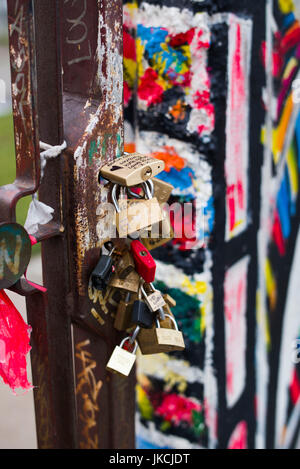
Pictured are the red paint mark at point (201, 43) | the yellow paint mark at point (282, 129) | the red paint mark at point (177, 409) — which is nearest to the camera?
the red paint mark at point (201, 43)

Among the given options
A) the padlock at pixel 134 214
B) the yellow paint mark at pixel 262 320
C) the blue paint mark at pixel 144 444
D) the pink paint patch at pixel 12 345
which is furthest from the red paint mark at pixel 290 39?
the blue paint mark at pixel 144 444

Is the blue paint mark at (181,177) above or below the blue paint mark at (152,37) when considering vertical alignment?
below

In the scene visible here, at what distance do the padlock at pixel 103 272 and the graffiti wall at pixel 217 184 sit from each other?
52 centimetres

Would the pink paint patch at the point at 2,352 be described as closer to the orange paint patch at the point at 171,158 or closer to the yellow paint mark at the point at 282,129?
the orange paint patch at the point at 171,158

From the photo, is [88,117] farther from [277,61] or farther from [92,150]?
[277,61]

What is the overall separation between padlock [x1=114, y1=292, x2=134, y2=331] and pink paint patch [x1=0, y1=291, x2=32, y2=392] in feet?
0.75

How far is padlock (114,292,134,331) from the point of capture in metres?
1.13

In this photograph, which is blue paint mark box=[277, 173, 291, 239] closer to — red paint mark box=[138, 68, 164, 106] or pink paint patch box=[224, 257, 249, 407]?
pink paint patch box=[224, 257, 249, 407]

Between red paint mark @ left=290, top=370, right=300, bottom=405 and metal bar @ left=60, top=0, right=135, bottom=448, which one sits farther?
red paint mark @ left=290, top=370, right=300, bottom=405

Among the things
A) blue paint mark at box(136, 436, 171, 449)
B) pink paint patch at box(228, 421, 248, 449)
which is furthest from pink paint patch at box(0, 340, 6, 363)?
pink paint patch at box(228, 421, 248, 449)

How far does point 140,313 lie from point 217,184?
1.76 ft

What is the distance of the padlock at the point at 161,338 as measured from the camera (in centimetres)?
110
